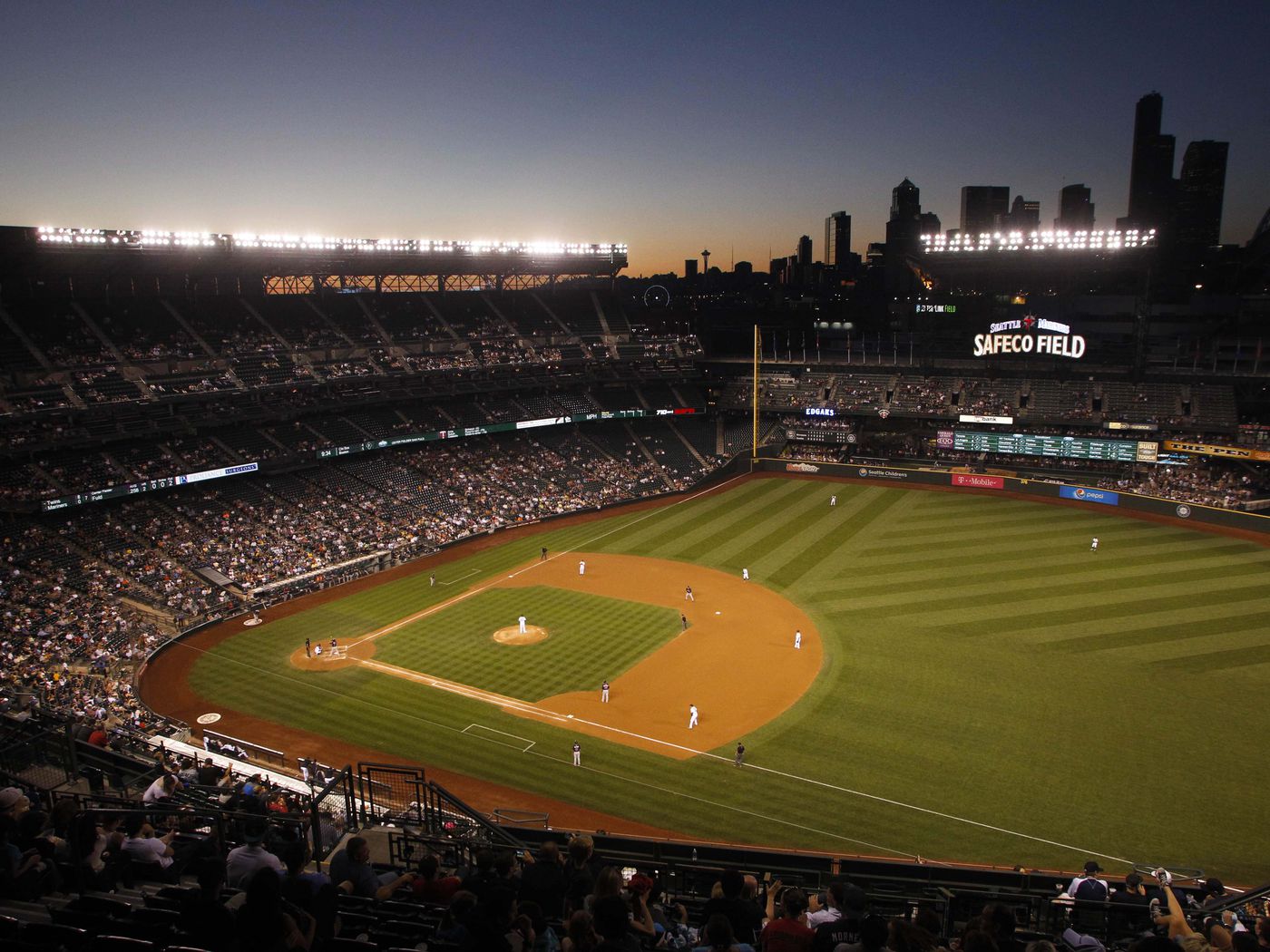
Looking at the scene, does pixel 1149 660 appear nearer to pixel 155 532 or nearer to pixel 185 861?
pixel 185 861

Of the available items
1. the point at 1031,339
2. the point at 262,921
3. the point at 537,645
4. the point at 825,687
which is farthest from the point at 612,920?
the point at 1031,339

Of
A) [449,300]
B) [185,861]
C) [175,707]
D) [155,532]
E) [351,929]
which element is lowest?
[175,707]

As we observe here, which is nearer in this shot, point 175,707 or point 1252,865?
point 1252,865

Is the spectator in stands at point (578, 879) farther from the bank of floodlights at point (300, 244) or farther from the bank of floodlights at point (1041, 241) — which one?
the bank of floodlights at point (1041, 241)

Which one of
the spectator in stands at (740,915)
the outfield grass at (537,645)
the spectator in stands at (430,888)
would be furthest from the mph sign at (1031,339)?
the spectator in stands at (430,888)

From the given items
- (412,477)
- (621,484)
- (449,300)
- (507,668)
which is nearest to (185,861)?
(507,668)

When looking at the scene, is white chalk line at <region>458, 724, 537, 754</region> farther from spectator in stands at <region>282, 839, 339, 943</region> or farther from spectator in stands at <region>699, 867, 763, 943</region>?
spectator in stands at <region>282, 839, 339, 943</region>
